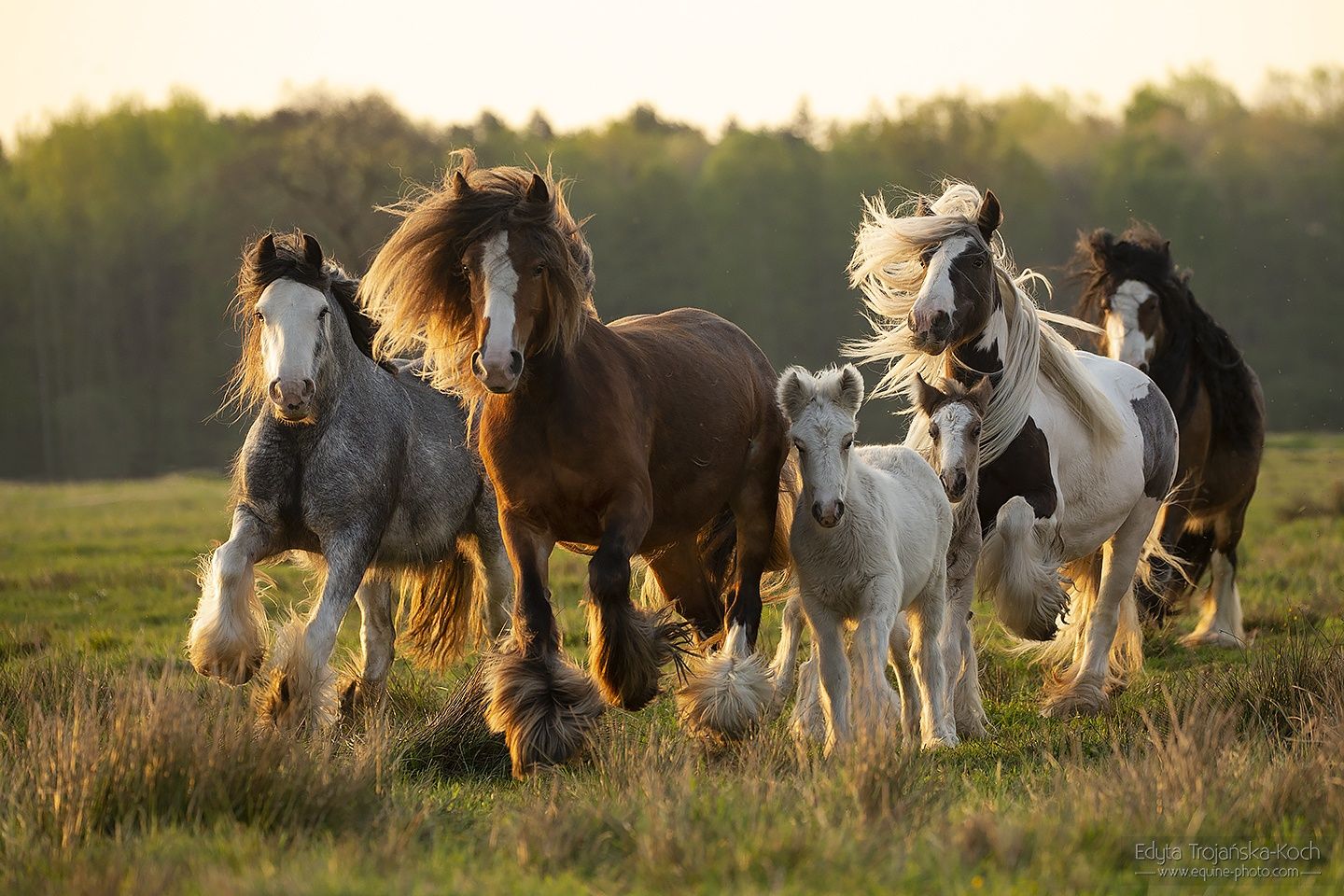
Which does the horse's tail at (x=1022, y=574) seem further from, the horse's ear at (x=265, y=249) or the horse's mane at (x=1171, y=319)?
the horse's ear at (x=265, y=249)

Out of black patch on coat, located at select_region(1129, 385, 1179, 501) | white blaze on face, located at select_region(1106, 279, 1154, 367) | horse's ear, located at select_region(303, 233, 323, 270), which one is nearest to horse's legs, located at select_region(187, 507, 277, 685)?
horse's ear, located at select_region(303, 233, 323, 270)

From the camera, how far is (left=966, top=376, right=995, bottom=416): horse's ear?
659 centimetres

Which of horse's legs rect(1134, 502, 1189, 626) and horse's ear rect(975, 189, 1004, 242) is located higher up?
horse's ear rect(975, 189, 1004, 242)

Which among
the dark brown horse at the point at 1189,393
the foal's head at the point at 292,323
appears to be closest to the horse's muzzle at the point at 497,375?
the foal's head at the point at 292,323

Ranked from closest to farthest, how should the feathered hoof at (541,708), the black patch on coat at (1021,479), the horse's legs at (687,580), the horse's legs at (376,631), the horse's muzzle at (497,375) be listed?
1. the horse's muzzle at (497,375)
2. the feathered hoof at (541,708)
3. the black patch on coat at (1021,479)
4. the horse's legs at (687,580)
5. the horse's legs at (376,631)

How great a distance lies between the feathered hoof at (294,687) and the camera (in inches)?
236

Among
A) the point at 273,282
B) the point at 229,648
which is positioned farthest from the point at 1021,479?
the point at 229,648

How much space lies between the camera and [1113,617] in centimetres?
802

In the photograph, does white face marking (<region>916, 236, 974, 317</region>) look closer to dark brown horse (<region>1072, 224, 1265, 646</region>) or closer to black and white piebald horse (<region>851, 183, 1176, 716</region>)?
black and white piebald horse (<region>851, 183, 1176, 716</region>)

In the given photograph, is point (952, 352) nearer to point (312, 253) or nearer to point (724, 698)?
point (724, 698)

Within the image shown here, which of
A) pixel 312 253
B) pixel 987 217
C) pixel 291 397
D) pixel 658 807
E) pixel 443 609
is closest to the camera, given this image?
pixel 658 807

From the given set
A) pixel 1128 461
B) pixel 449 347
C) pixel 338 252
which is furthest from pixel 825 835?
Answer: pixel 338 252

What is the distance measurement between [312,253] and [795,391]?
233cm

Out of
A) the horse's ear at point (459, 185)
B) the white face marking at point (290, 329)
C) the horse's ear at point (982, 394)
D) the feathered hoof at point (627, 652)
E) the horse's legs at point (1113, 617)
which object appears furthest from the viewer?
the horse's legs at point (1113, 617)
